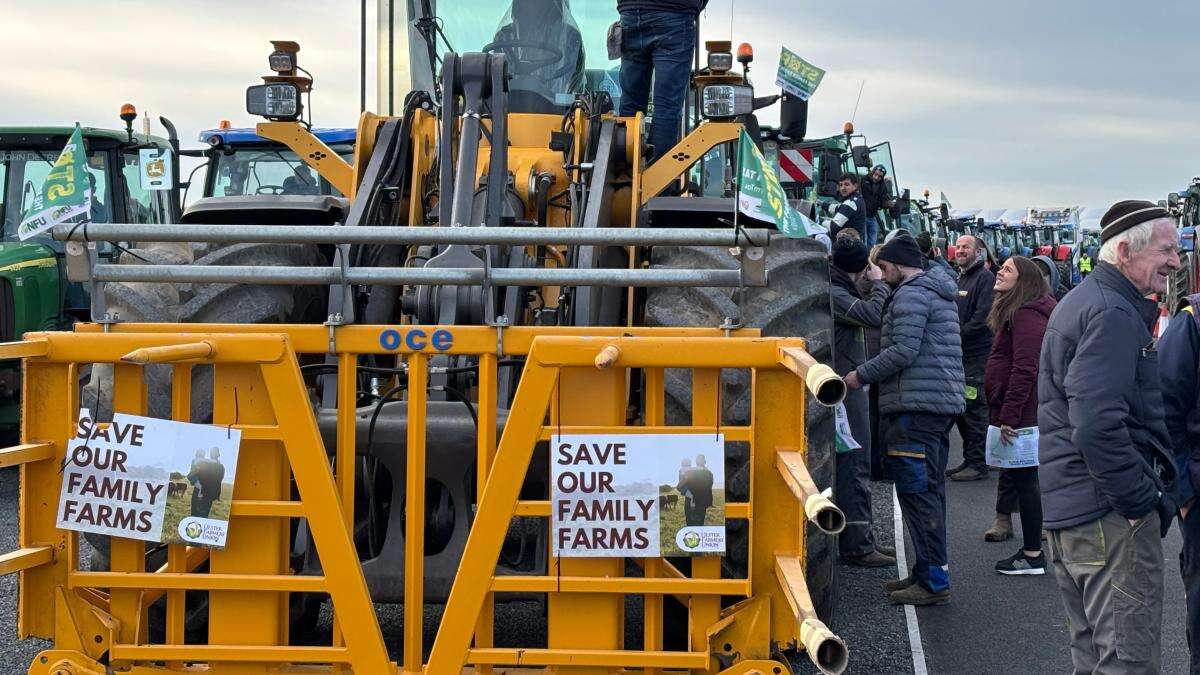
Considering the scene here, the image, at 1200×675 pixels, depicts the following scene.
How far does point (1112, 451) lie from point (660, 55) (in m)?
2.94

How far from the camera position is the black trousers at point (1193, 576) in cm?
523

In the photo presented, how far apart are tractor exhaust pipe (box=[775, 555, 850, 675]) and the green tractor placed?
815 cm

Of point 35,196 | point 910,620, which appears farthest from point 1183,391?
point 35,196

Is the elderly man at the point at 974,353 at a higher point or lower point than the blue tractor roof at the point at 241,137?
lower

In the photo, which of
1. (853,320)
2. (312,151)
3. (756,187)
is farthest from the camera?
(853,320)

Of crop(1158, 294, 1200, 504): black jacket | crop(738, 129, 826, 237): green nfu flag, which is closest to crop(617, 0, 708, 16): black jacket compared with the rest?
crop(738, 129, 826, 237): green nfu flag

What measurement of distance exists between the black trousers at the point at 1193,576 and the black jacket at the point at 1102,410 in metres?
0.47

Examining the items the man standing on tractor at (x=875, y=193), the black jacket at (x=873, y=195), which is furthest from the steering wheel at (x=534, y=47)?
the black jacket at (x=873, y=195)

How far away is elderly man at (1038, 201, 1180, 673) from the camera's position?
180 inches

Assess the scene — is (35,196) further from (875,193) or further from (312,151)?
(875,193)

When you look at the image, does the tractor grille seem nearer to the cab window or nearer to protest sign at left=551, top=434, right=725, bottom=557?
the cab window

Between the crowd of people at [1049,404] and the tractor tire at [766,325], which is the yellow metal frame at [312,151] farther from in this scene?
the tractor tire at [766,325]

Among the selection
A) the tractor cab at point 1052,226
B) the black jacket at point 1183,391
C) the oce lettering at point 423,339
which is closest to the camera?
the oce lettering at point 423,339

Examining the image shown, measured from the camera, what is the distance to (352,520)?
13.1 ft
